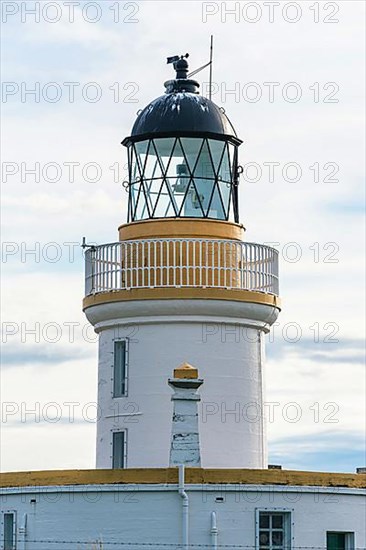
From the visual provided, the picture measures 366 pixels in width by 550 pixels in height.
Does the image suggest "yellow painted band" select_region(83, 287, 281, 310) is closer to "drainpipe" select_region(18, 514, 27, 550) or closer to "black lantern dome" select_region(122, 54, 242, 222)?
"black lantern dome" select_region(122, 54, 242, 222)

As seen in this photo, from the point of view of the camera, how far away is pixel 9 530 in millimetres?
31328

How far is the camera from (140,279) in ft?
109

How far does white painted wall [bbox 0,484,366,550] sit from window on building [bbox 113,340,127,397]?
3423 millimetres

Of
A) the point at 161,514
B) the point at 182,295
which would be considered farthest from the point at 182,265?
the point at 161,514

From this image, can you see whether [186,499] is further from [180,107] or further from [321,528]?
[180,107]

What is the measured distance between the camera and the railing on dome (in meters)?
33.2

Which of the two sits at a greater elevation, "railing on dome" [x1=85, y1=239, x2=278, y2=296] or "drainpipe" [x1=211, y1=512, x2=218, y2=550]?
"railing on dome" [x1=85, y1=239, x2=278, y2=296]

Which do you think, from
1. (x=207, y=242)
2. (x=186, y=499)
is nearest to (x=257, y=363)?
(x=207, y=242)

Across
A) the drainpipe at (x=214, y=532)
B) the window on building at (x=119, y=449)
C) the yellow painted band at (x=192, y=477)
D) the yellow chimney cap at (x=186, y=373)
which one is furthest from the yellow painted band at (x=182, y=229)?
the drainpipe at (x=214, y=532)

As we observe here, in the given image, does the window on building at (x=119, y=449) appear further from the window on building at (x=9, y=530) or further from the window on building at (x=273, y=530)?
the window on building at (x=273, y=530)

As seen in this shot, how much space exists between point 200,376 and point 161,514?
393 centimetres

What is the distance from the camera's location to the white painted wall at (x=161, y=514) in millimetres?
29625

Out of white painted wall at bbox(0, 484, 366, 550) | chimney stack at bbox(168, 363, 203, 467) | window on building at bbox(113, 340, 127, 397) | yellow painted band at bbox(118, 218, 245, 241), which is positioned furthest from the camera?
yellow painted band at bbox(118, 218, 245, 241)

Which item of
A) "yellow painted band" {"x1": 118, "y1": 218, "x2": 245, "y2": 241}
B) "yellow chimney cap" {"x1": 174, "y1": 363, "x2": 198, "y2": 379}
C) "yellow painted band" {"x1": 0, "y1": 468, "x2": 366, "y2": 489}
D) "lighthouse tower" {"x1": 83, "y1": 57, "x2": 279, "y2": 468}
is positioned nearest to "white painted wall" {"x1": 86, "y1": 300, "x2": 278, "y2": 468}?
"lighthouse tower" {"x1": 83, "y1": 57, "x2": 279, "y2": 468}
